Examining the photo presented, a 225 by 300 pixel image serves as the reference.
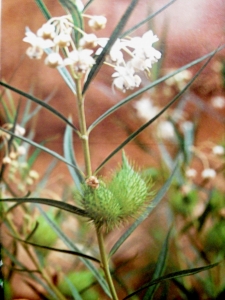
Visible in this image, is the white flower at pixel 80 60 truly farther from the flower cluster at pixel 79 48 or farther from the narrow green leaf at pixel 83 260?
the narrow green leaf at pixel 83 260

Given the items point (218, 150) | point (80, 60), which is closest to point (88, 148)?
point (80, 60)

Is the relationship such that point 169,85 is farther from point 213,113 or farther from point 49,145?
point 49,145

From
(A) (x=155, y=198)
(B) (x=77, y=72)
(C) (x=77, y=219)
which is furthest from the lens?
(C) (x=77, y=219)

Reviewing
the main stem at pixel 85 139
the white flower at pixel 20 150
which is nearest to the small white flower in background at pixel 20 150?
the white flower at pixel 20 150

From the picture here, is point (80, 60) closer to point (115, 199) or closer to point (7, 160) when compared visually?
point (115, 199)

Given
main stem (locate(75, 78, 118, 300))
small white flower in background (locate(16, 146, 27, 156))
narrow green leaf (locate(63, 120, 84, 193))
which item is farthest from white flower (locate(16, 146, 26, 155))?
main stem (locate(75, 78, 118, 300))

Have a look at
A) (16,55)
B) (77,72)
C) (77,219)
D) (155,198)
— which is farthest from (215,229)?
(16,55)

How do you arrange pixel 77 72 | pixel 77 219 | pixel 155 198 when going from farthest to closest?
pixel 77 219 < pixel 155 198 < pixel 77 72

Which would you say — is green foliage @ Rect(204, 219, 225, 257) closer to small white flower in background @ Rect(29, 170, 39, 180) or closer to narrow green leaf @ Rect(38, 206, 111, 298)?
narrow green leaf @ Rect(38, 206, 111, 298)
